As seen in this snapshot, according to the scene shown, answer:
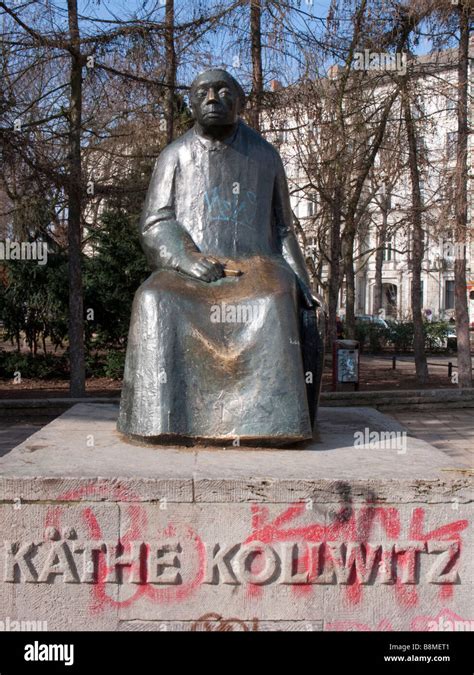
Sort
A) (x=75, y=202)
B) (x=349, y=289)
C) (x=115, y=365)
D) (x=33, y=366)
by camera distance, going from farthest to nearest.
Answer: (x=349, y=289) → (x=33, y=366) → (x=115, y=365) → (x=75, y=202)

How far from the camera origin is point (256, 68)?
10312mm

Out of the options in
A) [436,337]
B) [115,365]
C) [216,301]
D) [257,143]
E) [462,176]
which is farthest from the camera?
[436,337]

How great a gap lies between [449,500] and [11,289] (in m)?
13.0

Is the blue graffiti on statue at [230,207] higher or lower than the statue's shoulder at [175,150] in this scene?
lower

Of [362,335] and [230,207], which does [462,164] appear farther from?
[362,335]

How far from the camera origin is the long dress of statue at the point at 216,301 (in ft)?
12.1

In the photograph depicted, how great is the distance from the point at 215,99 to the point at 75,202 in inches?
242

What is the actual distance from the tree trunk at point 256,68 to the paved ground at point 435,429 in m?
4.56

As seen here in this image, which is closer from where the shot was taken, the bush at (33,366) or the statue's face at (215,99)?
the statue's face at (215,99)

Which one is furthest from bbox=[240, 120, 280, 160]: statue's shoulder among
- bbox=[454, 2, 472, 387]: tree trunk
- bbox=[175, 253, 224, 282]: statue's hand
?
bbox=[454, 2, 472, 387]: tree trunk

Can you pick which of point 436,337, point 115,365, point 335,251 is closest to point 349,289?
point 335,251

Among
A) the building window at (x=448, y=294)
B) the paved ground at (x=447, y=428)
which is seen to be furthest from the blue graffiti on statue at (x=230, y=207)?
the building window at (x=448, y=294)

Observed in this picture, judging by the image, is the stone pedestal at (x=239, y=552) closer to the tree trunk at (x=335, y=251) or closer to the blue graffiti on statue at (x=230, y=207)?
the blue graffiti on statue at (x=230, y=207)

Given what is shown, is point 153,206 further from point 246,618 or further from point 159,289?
point 246,618
